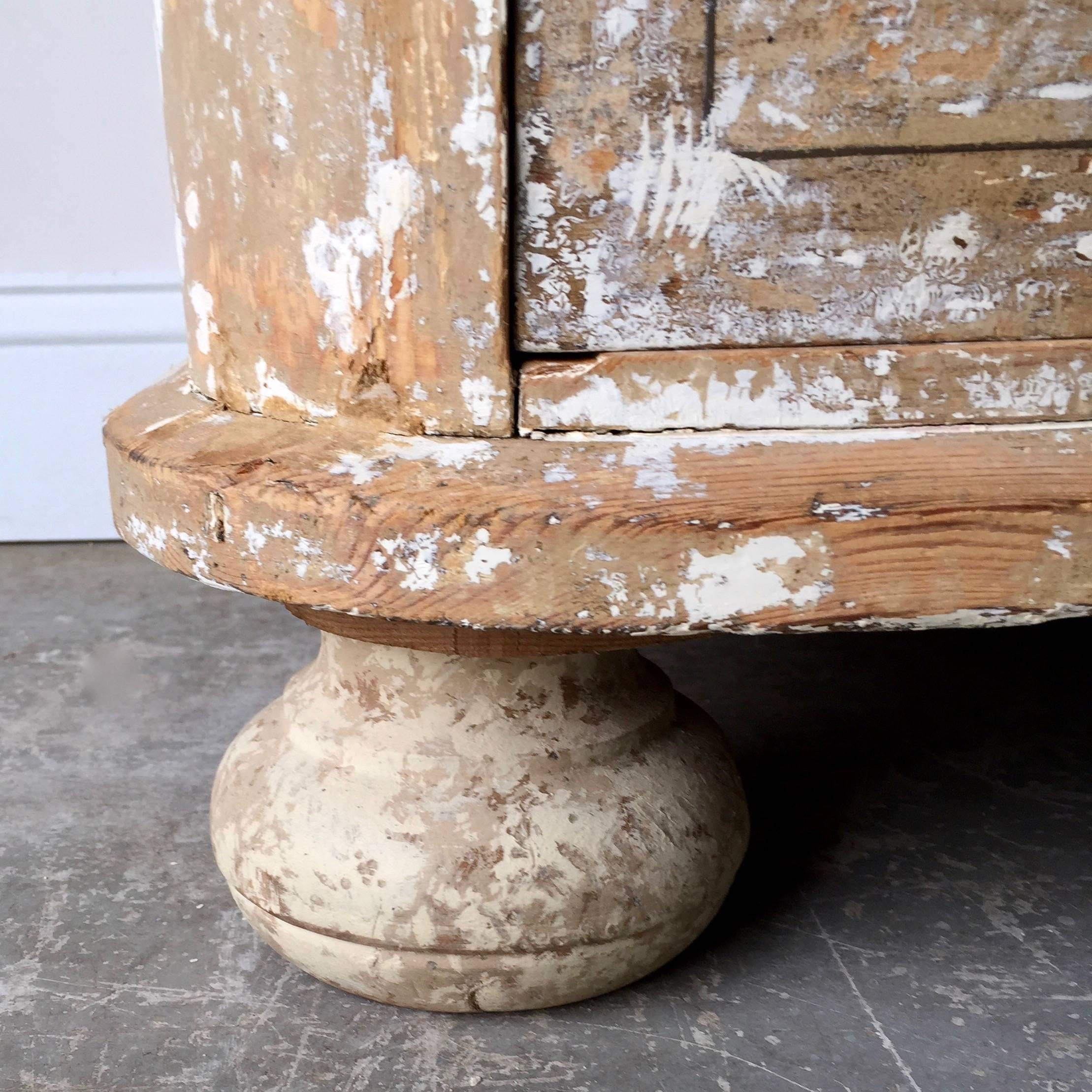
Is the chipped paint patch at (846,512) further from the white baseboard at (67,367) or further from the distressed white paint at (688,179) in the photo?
the white baseboard at (67,367)

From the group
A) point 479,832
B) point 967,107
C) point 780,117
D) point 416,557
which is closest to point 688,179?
point 780,117

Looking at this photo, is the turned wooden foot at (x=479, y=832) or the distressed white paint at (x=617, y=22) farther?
the turned wooden foot at (x=479, y=832)

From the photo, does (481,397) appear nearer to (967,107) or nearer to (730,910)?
(967,107)

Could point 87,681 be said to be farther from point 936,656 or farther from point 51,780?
point 936,656

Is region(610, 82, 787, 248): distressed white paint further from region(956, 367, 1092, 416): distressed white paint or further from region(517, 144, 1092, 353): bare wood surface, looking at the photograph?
region(956, 367, 1092, 416): distressed white paint

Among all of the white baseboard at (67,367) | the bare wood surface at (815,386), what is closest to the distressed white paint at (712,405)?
the bare wood surface at (815,386)

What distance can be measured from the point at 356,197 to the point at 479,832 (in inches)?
17.9

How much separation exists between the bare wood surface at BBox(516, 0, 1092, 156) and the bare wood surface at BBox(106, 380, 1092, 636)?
178 mm

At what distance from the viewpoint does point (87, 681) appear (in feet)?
4.98

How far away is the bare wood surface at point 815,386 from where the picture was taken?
0.71 meters

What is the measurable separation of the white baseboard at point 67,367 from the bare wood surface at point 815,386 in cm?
148

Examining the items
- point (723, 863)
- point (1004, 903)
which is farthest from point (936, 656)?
point (723, 863)

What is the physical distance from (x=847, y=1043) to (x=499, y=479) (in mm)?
498

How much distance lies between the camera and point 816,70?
0.67 metres
